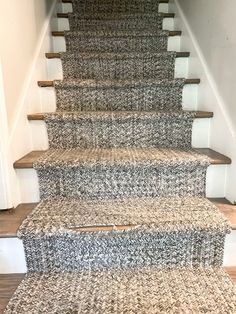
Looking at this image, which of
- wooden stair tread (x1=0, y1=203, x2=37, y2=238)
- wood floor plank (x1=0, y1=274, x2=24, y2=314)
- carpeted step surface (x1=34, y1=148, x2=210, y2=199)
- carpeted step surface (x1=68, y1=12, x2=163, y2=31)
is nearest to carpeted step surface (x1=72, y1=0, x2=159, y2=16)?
carpeted step surface (x1=68, y1=12, x2=163, y2=31)

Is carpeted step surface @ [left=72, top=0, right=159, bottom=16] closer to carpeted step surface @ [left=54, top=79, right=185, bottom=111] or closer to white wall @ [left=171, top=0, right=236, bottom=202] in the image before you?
white wall @ [left=171, top=0, right=236, bottom=202]

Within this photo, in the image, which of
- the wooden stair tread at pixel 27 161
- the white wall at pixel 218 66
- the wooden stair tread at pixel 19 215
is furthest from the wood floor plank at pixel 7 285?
the white wall at pixel 218 66

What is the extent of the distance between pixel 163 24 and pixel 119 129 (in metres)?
1.29

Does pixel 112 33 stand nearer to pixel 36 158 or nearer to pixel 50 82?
pixel 50 82

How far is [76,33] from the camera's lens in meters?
1.92

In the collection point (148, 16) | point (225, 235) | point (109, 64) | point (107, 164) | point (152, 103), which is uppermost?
point (148, 16)

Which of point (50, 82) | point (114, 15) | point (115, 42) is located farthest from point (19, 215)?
point (114, 15)

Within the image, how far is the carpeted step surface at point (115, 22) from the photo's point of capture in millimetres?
2119

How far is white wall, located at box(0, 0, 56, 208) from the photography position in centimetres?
109

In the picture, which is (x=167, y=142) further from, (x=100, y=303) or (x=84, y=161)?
(x=100, y=303)

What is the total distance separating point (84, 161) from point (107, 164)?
0.30 ft

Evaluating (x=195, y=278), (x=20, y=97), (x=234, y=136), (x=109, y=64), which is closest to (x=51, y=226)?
(x=195, y=278)

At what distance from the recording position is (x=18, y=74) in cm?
129

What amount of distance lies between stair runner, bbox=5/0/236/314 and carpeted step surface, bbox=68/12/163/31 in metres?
0.54
